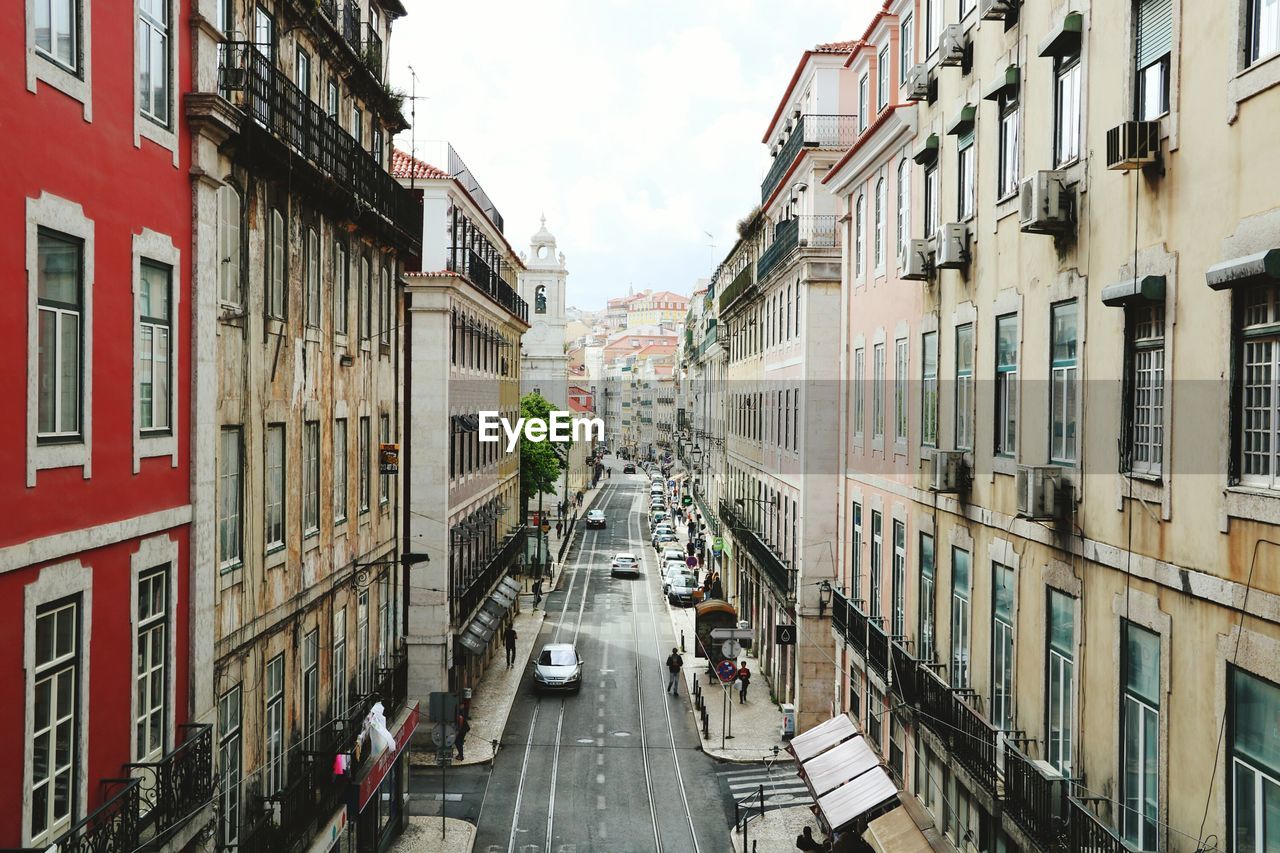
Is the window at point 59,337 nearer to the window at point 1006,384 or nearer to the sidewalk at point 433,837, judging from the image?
the window at point 1006,384

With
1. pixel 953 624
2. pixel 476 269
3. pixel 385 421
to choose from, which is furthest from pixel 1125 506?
→ pixel 476 269

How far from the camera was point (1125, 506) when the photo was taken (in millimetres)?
11516

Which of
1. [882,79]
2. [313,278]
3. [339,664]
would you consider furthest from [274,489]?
[882,79]

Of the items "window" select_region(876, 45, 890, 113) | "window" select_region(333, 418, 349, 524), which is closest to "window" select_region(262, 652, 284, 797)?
"window" select_region(333, 418, 349, 524)

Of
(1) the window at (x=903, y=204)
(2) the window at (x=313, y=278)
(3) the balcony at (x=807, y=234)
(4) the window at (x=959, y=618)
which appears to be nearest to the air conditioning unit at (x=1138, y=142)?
(4) the window at (x=959, y=618)

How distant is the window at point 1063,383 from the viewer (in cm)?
1307

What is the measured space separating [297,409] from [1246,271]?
12.5 m

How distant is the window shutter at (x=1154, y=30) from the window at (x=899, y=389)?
981cm

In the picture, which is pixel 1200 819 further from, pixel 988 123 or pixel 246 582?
pixel 246 582

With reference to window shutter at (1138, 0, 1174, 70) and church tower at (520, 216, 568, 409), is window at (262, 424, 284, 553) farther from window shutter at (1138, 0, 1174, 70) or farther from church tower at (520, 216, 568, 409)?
church tower at (520, 216, 568, 409)

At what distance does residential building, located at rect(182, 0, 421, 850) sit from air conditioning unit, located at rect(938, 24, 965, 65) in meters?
9.32

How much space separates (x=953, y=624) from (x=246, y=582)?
10.3 metres

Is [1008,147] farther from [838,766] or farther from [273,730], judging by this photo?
[273,730]

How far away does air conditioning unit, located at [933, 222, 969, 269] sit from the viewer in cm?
1698
